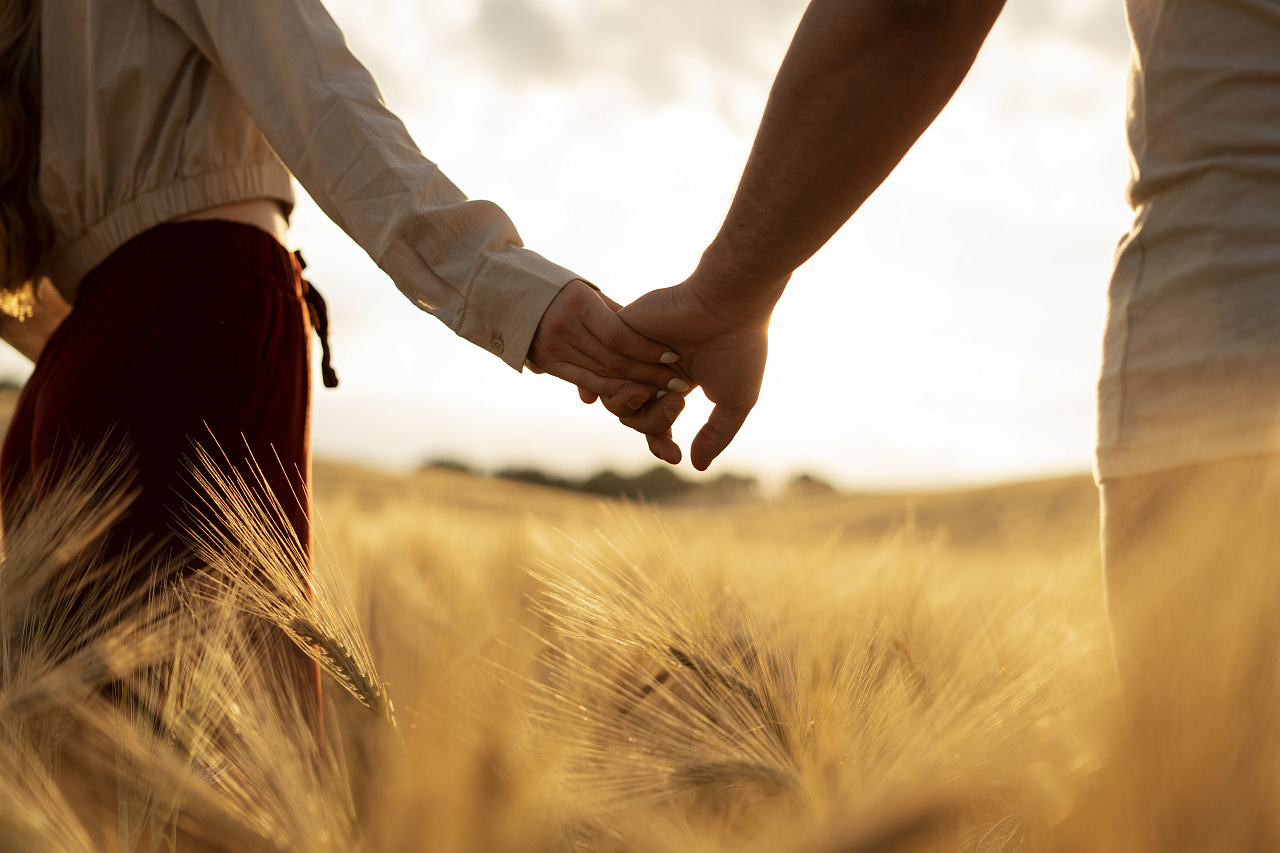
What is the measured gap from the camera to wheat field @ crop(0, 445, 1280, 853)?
23.5 inches

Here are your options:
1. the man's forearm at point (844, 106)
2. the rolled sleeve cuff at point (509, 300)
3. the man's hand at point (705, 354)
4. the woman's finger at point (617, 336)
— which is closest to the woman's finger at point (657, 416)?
the man's hand at point (705, 354)

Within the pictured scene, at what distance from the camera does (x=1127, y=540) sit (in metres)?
0.68

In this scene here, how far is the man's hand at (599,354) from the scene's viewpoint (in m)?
1.21

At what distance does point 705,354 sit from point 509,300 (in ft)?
0.99

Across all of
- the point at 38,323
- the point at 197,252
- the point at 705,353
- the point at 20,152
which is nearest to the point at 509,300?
the point at 705,353

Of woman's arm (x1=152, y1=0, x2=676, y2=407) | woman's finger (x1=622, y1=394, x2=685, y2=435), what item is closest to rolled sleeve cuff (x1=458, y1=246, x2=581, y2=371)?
woman's arm (x1=152, y1=0, x2=676, y2=407)

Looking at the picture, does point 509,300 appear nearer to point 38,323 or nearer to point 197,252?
point 197,252

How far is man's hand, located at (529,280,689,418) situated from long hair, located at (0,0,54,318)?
27.8 inches

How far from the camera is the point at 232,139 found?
44.3 inches

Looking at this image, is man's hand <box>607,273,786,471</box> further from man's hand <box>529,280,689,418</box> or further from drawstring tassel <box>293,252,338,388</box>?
drawstring tassel <box>293,252,338,388</box>

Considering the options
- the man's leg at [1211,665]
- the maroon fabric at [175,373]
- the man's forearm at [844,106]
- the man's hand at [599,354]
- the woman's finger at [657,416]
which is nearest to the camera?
the man's leg at [1211,665]

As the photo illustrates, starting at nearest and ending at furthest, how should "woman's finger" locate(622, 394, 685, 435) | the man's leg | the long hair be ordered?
the man's leg, the long hair, "woman's finger" locate(622, 394, 685, 435)

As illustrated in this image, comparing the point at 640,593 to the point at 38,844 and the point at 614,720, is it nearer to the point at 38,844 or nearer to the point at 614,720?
the point at 614,720

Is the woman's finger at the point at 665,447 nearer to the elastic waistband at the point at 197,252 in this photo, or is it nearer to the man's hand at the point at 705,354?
the man's hand at the point at 705,354
